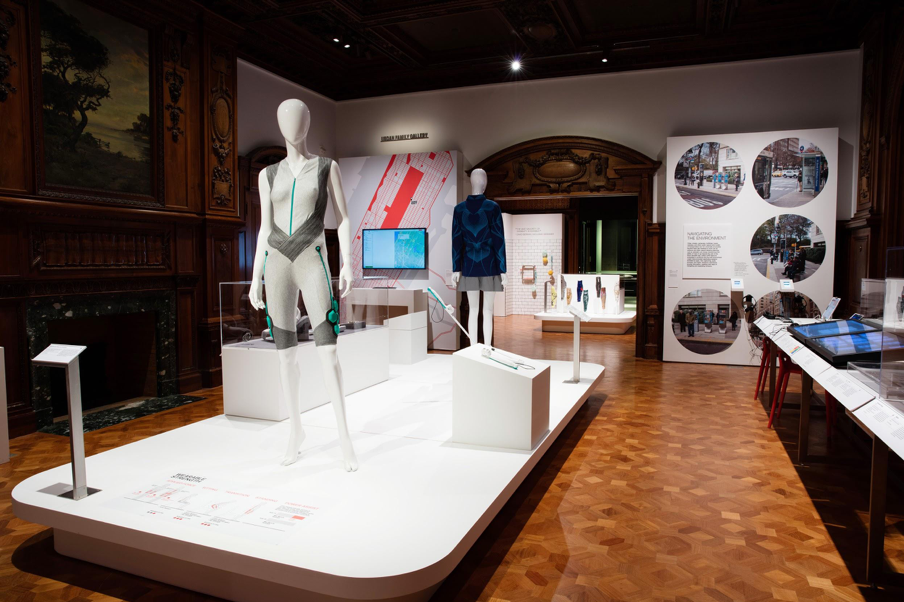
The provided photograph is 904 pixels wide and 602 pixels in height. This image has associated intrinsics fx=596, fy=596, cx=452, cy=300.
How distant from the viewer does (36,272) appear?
15.3ft

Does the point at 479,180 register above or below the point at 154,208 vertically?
above

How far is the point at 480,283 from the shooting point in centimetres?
579

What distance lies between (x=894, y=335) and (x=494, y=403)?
1.93 m

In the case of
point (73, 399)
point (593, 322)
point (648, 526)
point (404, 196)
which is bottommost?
point (648, 526)

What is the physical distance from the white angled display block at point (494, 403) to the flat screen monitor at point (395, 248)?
5.34 meters

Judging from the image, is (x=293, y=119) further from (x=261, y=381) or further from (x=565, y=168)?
(x=565, y=168)

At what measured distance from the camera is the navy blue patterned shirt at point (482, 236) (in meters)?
5.71

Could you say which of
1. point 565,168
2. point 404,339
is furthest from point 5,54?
point 565,168

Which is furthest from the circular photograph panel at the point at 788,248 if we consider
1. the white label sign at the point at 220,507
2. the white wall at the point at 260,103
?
the white label sign at the point at 220,507

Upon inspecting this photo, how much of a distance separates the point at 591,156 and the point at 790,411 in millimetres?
4368

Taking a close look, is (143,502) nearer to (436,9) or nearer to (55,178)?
(55,178)

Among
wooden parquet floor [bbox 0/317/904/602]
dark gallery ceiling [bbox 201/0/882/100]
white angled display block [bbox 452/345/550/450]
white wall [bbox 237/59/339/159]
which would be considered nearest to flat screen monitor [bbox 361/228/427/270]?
white wall [bbox 237/59/339/159]

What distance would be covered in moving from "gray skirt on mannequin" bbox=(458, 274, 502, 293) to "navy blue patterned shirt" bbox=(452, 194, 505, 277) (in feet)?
0.14

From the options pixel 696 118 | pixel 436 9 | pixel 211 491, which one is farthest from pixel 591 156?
pixel 211 491
